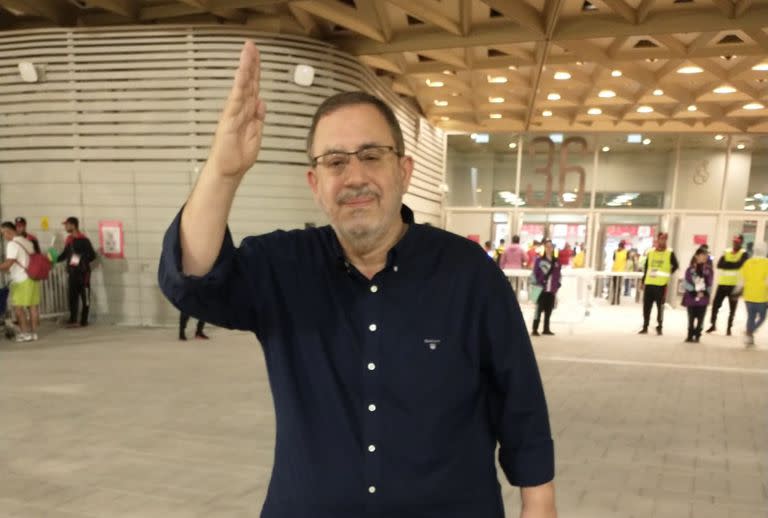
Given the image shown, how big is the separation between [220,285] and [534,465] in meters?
0.89

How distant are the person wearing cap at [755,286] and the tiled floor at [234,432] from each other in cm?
111

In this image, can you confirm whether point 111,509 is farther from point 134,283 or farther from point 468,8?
point 468,8

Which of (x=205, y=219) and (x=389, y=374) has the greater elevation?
(x=205, y=219)

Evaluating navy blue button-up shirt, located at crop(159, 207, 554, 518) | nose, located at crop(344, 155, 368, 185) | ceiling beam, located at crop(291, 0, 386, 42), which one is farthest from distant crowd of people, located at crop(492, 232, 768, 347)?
nose, located at crop(344, 155, 368, 185)

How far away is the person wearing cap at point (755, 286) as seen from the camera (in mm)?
7605

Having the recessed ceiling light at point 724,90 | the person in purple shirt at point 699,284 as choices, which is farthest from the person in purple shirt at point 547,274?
the recessed ceiling light at point 724,90

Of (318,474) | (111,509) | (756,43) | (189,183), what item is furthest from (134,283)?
(756,43)

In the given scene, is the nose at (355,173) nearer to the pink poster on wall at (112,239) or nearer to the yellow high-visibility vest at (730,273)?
the pink poster on wall at (112,239)

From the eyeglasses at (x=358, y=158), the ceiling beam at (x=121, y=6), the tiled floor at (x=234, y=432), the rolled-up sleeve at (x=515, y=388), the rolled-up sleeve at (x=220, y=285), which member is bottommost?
the tiled floor at (x=234, y=432)

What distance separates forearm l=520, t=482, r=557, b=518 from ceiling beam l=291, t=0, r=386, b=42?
26.0 ft

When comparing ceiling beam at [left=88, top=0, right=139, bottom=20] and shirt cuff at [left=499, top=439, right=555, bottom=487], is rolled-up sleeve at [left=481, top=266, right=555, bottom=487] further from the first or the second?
ceiling beam at [left=88, top=0, right=139, bottom=20]

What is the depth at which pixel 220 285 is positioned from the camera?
44.8 inches

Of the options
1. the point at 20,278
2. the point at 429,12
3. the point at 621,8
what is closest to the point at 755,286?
the point at 621,8

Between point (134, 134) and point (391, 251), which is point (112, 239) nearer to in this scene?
point (134, 134)
